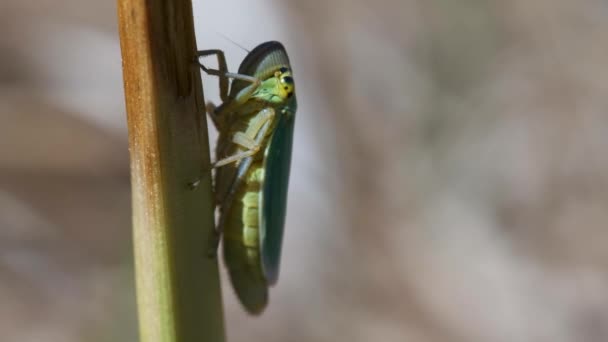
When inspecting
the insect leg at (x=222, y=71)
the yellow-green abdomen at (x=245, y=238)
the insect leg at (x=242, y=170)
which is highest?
the insect leg at (x=222, y=71)

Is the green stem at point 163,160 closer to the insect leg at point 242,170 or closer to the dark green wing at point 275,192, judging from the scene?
the insect leg at point 242,170

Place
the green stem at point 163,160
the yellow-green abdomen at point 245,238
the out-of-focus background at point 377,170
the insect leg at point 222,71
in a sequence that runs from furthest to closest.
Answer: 1. the out-of-focus background at point 377,170
2. the yellow-green abdomen at point 245,238
3. the insect leg at point 222,71
4. the green stem at point 163,160

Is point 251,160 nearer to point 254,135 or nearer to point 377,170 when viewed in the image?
point 254,135

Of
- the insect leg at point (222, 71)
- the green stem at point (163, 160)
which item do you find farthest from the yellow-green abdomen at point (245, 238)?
the green stem at point (163, 160)

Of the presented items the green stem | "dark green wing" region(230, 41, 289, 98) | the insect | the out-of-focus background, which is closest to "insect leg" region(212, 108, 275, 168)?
the insect

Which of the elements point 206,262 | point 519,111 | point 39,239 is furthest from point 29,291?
point 519,111

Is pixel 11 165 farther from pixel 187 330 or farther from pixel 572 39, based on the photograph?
pixel 572 39
